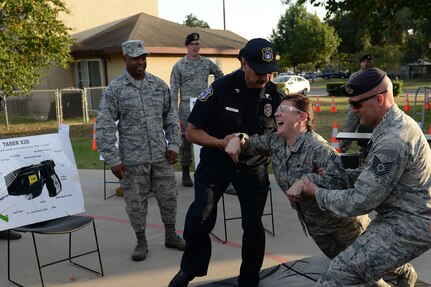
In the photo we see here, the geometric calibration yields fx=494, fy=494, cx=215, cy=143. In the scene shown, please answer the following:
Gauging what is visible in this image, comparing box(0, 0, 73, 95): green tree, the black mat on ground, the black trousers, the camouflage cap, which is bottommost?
the black mat on ground

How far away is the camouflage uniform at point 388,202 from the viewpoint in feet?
8.02

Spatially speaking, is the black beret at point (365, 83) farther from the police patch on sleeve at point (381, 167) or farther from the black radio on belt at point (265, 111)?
the black radio on belt at point (265, 111)

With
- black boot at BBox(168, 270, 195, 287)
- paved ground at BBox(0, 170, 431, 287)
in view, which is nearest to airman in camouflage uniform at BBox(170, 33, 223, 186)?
paved ground at BBox(0, 170, 431, 287)

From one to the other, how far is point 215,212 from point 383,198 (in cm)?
157

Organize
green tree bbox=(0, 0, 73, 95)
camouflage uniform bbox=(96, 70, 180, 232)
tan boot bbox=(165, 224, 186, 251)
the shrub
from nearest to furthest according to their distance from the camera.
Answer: camouflage uniform bbox=(96, 70, 180, 232) → tan boot bbox=(165, 224, 186, 251) → green tree bbox=(0, 0, 73, 95) → the shrub

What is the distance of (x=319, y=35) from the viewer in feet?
153

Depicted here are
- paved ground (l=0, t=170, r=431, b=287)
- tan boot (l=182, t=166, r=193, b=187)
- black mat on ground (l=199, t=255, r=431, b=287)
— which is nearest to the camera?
black mat on ground (l=199, t=255, r=431, b=287)

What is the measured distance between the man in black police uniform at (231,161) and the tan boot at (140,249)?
0.94 metres

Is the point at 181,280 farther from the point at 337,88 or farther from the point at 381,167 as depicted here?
the point at 337,88

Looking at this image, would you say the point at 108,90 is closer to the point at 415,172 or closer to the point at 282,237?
the point at 282,237

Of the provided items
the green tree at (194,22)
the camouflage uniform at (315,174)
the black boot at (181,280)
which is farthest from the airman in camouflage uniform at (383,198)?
the green tree at (194,22)

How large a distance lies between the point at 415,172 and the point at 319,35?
46.1 meters

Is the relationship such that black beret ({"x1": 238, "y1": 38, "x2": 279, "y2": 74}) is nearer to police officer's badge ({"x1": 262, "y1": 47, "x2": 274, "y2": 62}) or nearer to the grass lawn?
police officer's badge ({"x1": 262, "y1": 47, "x2": 274, "y2": 62})

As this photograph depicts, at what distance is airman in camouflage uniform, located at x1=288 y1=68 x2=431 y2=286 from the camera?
8.13 feet
